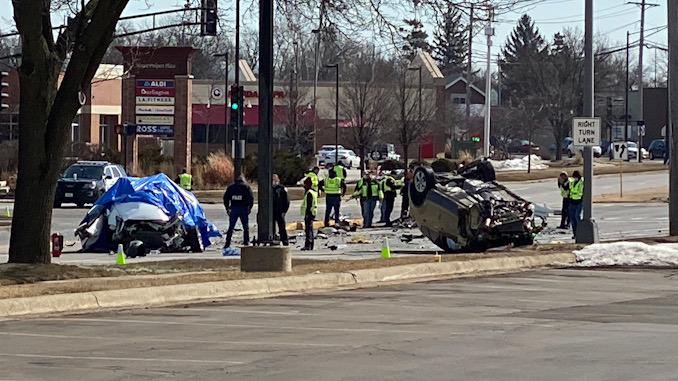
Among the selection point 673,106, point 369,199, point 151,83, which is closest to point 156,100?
point 151,83

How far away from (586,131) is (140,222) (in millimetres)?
9990

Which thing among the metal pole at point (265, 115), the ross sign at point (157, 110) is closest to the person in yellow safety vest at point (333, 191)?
the metal pole at point (265, 115)

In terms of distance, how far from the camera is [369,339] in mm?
11164

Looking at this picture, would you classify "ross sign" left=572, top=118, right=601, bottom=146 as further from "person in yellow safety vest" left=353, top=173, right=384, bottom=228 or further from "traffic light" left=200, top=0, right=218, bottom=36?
"person in yellow safety vest" left=353, top=173, right=384, bottom=228

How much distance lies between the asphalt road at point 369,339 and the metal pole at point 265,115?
2.07 m

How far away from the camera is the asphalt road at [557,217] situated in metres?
30.2

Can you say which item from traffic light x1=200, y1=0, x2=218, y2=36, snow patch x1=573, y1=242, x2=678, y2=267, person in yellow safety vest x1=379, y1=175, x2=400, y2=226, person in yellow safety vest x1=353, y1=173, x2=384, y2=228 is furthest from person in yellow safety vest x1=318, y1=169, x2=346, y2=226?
snow patch x1=573, y1=242, x2=678, y2=267

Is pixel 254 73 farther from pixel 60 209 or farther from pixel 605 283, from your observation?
pixel 605 283

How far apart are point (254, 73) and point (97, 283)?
84.6 metres

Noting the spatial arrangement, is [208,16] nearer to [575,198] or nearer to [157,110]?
[575,198]

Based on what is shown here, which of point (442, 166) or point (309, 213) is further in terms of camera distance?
point (442, 166)

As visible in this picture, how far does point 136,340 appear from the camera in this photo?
11047mm

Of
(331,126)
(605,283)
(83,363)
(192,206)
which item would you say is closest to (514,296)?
(605,283)

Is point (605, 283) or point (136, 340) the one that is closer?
point (136, 340)
